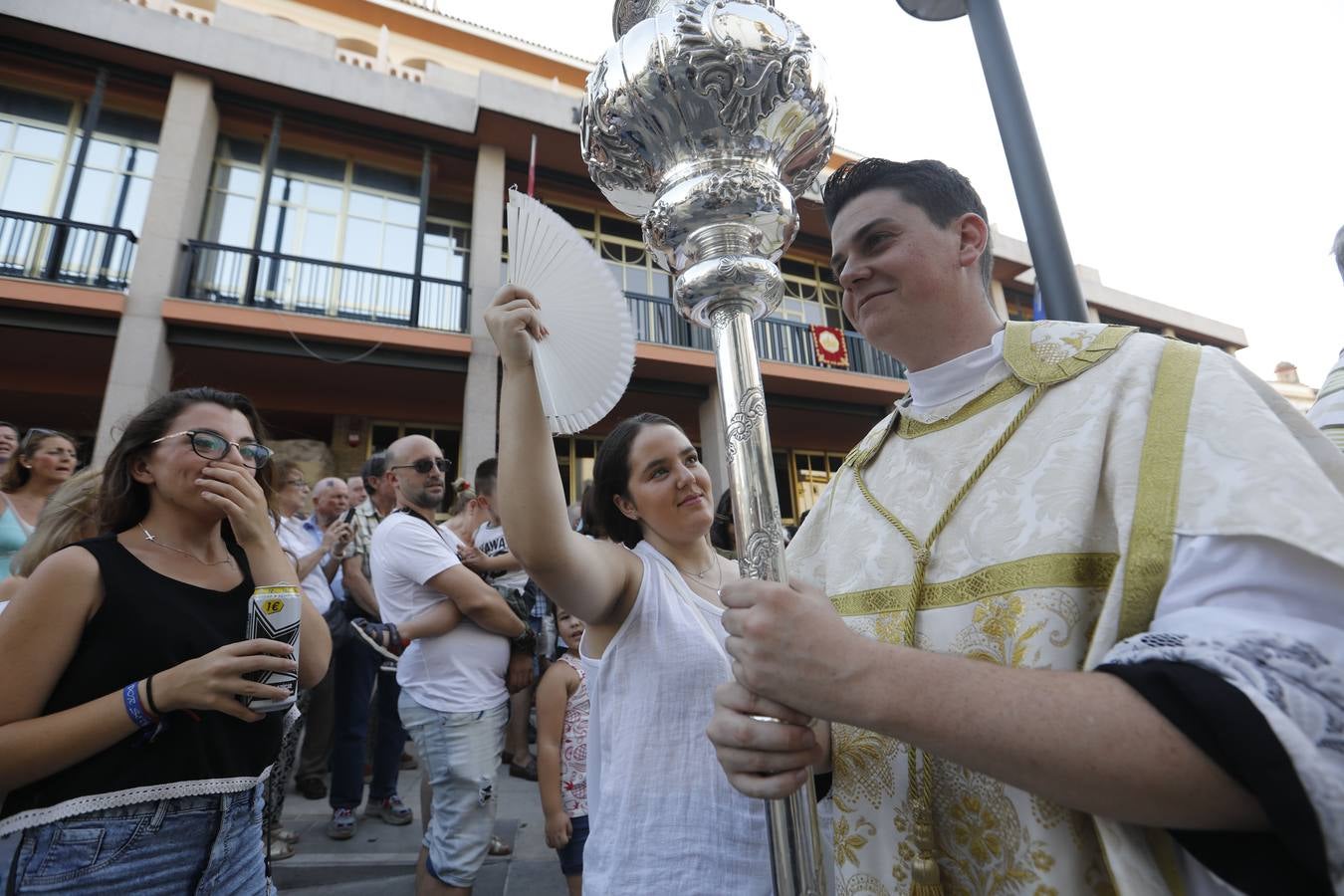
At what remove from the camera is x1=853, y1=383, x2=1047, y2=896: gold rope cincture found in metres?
0.77

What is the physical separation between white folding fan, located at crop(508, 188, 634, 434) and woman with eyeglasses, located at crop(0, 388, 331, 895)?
86cm

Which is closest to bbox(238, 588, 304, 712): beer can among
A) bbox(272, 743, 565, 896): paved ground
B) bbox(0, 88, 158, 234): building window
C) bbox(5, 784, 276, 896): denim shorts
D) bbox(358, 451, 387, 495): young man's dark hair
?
bbox(5, 784, 276, 896): denim shorts

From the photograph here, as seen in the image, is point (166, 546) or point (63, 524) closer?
point (166, 546)

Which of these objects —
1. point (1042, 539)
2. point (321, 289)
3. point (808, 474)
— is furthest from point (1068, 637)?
point (808, 474)

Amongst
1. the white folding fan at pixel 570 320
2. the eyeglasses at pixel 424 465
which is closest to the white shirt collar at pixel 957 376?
the white folding fan at pixel 570 320

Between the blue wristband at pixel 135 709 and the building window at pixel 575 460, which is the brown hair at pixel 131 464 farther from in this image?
the building window at pixel 575 460

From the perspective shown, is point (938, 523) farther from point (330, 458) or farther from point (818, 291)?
point (818, 291)

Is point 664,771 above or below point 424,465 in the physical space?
below

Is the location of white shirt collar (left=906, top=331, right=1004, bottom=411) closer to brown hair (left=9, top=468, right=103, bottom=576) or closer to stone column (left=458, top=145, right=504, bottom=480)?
brown hair (left=9, top=468, right=103, bottom=576)

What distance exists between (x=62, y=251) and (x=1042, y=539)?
10495 millimetres

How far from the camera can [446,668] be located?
2.57 m

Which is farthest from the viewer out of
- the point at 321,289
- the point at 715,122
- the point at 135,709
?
the point at 321,289

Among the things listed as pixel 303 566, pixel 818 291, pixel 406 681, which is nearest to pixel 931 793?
pixel 406 681

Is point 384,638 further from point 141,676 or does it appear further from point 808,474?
point 808,474
